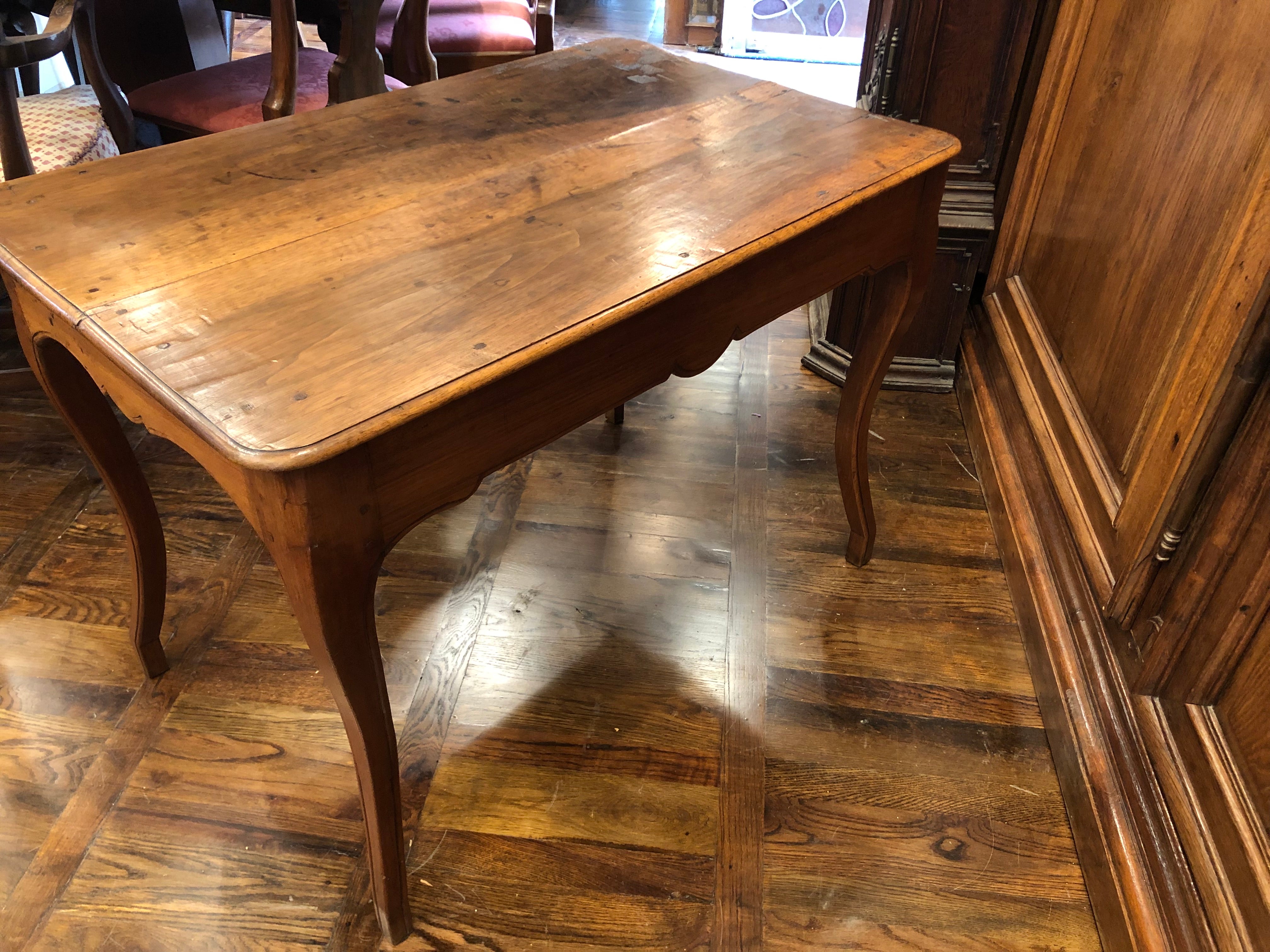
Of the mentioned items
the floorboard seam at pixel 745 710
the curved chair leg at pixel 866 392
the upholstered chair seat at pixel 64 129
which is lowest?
the floorboard seam at pixel 745 710

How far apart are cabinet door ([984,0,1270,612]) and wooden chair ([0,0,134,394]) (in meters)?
1.68

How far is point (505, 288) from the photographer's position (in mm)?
911

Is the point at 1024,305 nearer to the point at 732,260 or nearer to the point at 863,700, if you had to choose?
the point at 863,700

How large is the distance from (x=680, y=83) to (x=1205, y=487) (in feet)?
2.94

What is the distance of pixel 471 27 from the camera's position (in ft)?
8.03

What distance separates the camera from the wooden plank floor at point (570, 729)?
Answer: 3.72ft

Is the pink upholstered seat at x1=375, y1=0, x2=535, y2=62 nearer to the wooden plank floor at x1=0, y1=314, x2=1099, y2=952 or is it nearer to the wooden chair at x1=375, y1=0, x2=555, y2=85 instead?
the wooden chair at x1=375, y1=0, x2=555, y2=85

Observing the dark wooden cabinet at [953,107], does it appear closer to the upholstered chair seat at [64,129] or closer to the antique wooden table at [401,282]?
the antique wooden table at [401,282]

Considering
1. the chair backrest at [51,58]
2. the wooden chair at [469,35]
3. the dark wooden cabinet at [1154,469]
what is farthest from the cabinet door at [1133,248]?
the chair backrest at [51,58]

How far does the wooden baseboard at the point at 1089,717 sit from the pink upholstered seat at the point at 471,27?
5.07 feet

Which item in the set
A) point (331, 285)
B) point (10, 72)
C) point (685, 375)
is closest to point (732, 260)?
point (685, 375)

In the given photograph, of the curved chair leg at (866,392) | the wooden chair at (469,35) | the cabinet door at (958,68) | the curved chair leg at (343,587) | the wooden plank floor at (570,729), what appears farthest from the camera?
the wooden chair at (469,35)

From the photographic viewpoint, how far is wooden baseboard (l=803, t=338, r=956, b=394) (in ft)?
6.65

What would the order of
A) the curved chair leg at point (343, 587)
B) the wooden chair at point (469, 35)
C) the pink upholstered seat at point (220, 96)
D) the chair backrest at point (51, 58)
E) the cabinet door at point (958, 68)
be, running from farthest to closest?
the wooden chair at point (469, 35), the pink upholstered seat at point (220, 96), the cabinet door at point (958, 68), the chair backrest at point (51, 58), the curved chair leg at point (343, 587)
